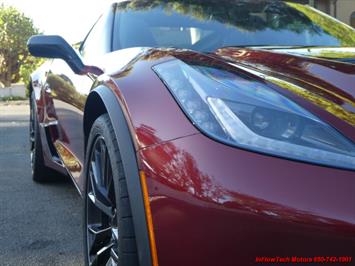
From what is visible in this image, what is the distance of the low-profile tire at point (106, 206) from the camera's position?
1.90 m

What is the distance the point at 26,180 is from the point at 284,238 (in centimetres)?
389

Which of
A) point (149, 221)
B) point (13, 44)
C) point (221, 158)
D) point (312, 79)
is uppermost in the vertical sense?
point (312, 79)

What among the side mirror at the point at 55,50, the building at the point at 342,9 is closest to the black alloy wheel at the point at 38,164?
the side mirror at the point at 55,50

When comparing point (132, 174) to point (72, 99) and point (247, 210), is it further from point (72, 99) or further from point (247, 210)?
point (72, 99)

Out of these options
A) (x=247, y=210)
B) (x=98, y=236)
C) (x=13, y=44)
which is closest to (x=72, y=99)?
(x=98, y=236)

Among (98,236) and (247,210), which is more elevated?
(247,210)

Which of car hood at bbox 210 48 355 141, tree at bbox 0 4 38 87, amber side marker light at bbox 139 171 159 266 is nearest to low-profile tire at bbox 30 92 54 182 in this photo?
car hood at bbox 210 48 355 141

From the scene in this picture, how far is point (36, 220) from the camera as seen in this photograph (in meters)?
3.86

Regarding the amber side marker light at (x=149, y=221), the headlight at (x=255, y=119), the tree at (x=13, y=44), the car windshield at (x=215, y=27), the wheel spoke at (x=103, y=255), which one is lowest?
the tree at (x=13, y=44)

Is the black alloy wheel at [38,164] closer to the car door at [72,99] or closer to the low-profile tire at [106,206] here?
the car door at [72,99]

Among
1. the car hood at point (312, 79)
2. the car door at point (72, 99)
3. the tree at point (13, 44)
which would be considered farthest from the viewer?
the tree at point (13, 44)

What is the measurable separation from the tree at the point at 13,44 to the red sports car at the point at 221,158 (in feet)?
67.7

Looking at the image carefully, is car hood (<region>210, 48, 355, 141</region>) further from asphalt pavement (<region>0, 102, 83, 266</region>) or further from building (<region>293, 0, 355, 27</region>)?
building (<region>293, 0, 355, 27</region>)

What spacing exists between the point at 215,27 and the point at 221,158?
1.86 meters
